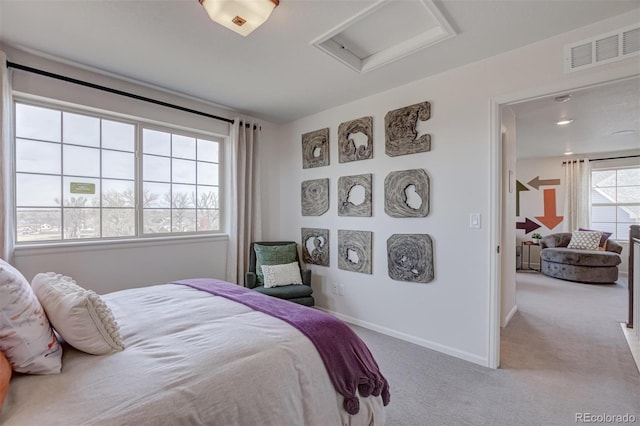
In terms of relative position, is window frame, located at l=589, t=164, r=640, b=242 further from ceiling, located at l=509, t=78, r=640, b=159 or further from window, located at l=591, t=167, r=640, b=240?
ceiling, located at l=509, t=78, r=640, b=159

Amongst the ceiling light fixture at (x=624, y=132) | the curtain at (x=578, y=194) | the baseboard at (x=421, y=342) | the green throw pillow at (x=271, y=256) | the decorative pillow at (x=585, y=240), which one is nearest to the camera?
the baseboard at (x=421, y=342)

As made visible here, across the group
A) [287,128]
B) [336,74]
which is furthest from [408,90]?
[287,128]

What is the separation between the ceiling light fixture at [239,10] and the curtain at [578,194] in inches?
286

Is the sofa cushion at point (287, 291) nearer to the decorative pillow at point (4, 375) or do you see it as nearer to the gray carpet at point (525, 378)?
the gray carpet at point (525, 378)

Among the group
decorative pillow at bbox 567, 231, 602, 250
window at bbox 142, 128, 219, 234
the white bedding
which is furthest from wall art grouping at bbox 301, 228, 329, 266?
decorative pillow at bbox 567, 231, 602, 250

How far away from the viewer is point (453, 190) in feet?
8.70

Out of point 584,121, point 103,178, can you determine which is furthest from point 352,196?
point 584,121

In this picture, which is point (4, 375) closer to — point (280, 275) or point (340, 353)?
point (340, 353)

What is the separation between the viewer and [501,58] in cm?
238

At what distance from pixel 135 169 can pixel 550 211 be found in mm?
7932

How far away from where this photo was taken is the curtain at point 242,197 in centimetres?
359

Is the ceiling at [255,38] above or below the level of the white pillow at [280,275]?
above

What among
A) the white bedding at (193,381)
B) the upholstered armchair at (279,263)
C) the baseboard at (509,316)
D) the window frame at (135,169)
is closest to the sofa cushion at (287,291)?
the upholstered armchair at (279,263)

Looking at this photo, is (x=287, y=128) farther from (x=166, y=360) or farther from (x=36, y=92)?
(x=166, y=360)
